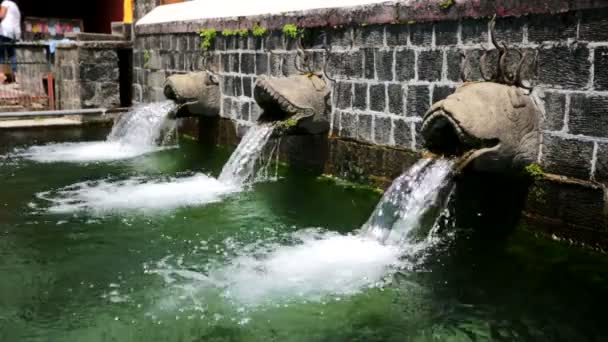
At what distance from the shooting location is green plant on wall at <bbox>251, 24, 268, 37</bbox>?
7.78m

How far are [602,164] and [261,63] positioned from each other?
180 inches

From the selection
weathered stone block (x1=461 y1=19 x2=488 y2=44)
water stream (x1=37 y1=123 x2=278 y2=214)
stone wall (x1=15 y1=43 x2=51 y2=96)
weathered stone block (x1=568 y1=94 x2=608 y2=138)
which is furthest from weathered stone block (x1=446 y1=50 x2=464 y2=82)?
stone wall (x1=15 y1=43 x2=51 y2=96)

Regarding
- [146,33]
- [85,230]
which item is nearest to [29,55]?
[146,33]

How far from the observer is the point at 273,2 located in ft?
26.0

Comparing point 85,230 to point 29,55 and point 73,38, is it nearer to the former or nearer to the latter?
point 73,38

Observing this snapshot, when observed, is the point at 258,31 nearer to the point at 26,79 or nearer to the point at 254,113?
the point at 254,113

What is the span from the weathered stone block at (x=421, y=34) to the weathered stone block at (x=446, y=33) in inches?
3.2

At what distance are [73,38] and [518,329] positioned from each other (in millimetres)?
10644

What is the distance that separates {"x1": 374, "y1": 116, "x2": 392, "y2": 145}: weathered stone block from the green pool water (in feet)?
2.02

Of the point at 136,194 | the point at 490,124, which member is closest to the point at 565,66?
the point at 490,124

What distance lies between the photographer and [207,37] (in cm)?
897

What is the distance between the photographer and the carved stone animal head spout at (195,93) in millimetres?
8586

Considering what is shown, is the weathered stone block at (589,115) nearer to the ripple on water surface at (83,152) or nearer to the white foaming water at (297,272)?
the white foaming water at (297,272)

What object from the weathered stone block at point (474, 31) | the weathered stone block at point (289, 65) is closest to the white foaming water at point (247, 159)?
the weathered stone block at point (289, 65)
